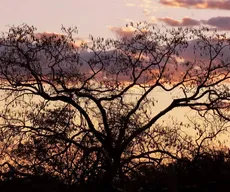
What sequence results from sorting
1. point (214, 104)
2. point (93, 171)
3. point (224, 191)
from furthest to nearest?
point (224, 191)
point (214, 104)
point (93, 171)

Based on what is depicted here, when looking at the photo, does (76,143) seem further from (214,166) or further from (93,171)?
(214,166)

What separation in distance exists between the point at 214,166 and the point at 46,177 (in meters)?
8.14

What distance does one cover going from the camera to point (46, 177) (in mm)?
21875

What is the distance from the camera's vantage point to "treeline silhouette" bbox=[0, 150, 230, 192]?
21.9m

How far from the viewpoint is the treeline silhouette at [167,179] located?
71.9ft

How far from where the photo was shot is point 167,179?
2361cm

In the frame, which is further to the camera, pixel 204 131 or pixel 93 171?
pixel 204 131

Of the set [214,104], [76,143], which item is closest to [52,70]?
[76,143]

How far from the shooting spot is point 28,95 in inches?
867

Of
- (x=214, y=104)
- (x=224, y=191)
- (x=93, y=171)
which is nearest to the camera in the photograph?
(x=93, y=171)

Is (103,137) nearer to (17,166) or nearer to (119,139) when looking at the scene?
(119,139)

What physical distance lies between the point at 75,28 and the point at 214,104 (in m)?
6.64

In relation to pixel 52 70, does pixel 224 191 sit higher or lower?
lower

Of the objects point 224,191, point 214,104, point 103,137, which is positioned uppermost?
point 214,104
